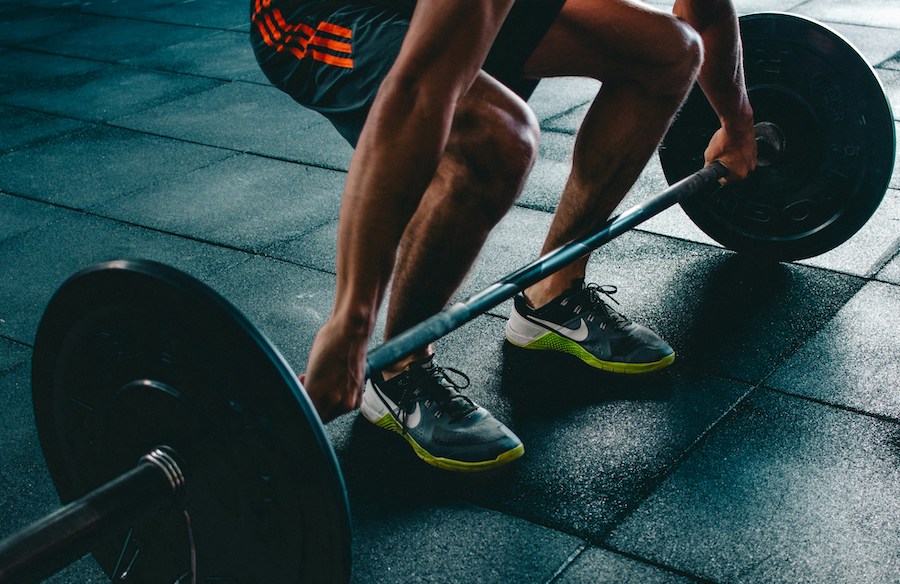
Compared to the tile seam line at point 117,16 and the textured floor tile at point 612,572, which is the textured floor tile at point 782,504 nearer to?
the textured floor tile at point 612,572

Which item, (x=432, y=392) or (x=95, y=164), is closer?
(x=432, y=392)

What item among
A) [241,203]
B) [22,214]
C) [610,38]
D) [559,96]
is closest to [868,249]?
[610,38]

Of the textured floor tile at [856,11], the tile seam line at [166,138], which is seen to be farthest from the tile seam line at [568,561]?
the textured floor tile at [856,11]

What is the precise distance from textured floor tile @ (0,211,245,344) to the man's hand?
1415mm

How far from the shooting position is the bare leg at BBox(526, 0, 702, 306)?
1916 millimetres

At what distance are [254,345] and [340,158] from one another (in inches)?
101

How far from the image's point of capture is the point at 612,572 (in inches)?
61.9

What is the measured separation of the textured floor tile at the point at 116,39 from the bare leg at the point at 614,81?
3.91m

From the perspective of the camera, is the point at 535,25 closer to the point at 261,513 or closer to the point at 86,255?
the point at 261,513

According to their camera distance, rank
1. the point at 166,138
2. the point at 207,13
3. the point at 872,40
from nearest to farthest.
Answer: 1. the point at 166,138
2. the point at 872,40
3. the point at 207,13

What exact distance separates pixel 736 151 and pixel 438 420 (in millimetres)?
984

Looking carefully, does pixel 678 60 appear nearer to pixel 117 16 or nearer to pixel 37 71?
pixel 37 71

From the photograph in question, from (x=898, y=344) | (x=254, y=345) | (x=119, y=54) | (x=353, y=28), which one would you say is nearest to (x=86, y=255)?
(x=353, y=28)

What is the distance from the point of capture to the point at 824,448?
73.2 inches
